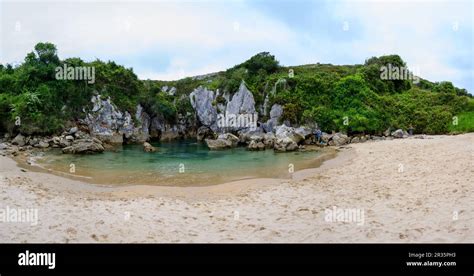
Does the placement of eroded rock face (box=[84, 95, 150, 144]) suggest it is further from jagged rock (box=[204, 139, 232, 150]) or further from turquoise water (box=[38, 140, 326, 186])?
turquoise water (box=[38, 140, 326, 186])

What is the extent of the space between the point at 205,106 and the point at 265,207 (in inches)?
1609

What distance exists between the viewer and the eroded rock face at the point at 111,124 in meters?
41.9

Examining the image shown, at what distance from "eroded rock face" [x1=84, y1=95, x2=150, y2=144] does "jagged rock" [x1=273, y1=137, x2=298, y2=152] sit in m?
23.5

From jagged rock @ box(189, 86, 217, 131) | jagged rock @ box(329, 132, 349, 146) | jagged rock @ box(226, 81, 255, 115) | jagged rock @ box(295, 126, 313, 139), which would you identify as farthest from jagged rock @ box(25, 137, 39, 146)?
jagged rock @ box(329, 132, 349, 146)

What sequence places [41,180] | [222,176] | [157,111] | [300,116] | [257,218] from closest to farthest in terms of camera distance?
[257,218] → [41,180] → [222,176] → [300,116] → [157,111]

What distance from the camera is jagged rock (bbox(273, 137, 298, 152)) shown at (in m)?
29.8

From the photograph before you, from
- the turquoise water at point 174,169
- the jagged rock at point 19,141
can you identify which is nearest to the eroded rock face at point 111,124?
the jagged rock at point 19,141

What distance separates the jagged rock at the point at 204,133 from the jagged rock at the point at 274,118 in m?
11.0

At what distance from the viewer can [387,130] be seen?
36938 mm

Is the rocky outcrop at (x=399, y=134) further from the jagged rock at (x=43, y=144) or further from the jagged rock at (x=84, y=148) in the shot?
the jagged rock at (x=43, y=144)

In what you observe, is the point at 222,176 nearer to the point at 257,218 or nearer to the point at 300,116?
the point at 257,218
